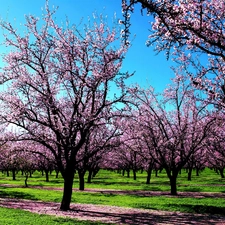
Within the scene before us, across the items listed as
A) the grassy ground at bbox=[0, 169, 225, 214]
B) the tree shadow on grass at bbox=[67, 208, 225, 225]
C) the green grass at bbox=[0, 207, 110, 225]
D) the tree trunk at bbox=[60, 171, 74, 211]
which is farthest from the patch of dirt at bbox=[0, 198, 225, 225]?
the grassy ground at bbox=[0, 169, 225, 214]

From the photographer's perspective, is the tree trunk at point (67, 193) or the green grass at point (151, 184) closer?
the tree trunk at point (67, 193)

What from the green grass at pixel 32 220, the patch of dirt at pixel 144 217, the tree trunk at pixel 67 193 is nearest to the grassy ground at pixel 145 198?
the patch of dirt at pixel 144 217

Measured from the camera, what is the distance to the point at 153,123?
31.7m

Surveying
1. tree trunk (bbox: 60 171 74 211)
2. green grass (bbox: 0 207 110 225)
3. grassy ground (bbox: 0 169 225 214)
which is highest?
tree trunk (bbox: 60 171 74 211)

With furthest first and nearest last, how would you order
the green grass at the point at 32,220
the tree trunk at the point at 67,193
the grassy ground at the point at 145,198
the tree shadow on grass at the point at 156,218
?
the grassy ground at the point at 145,198 → the tree trunk at the point at 67,193 → the tree shadow on grass at the point at 156,218 → the green grass at the point at 32,220

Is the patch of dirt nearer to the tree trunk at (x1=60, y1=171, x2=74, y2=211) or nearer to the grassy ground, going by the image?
the tree trunk at (x1=60, y1=171, x2=74, y2=211)

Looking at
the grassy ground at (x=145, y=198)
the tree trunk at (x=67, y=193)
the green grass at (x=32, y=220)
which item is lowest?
the grassy ground at (x=145, y=198)

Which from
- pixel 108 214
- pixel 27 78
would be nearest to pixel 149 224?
pixel 108 214

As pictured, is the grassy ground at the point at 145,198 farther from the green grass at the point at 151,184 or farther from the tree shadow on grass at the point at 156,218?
the tree shadow on grass at the point at 156,218

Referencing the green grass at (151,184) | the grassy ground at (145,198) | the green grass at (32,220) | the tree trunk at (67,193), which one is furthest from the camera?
the green grass at (151,184)

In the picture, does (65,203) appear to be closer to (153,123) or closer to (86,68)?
(86,68)

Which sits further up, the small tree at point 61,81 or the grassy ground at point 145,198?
the small tree at point 61,81

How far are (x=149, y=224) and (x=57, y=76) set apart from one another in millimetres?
10934

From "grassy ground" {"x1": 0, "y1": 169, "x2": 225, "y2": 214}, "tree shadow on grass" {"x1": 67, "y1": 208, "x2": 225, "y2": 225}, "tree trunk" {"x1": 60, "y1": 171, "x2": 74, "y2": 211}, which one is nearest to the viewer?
"tree shadow on grass" {"x1": 67, "y1": 208, "x2": 225, "y2": 225}
